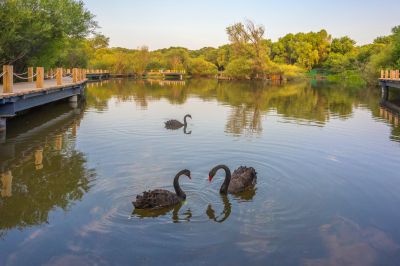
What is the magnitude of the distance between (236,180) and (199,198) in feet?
3.53

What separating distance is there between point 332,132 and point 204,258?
13094 millimetres

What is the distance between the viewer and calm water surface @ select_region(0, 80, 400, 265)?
21.9ft

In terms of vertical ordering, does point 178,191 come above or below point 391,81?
below

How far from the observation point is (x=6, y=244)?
6785mm

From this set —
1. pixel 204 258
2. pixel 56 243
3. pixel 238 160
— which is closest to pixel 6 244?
pixel 56 243

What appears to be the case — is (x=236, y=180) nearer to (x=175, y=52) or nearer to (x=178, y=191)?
(x=178, y=191)

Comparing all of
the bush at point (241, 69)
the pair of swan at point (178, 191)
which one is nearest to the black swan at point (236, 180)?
the pair of swan at point (178, 191)

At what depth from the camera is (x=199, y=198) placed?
9109mm

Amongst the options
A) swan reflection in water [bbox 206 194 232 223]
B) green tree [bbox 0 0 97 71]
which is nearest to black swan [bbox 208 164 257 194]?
swan reflection in water [bbox 206 194 232 223]

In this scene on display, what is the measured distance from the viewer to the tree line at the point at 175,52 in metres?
26.2

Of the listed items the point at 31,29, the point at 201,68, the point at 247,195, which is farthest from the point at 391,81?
the point at 201,68

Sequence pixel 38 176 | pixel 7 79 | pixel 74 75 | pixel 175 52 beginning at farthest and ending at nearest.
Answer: pixel 175 52
pixel 74 75
pixel 7 79
pixel 38 176

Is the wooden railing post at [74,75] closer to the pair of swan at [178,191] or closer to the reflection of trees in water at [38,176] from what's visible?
the reflection of trees in water at [38,176]

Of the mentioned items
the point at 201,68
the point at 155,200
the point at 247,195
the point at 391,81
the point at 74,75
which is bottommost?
the point at 247,195
